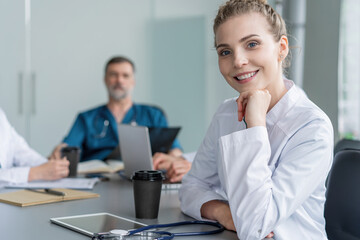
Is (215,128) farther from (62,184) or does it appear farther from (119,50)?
(119,50)

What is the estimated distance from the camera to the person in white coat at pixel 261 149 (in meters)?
1.15

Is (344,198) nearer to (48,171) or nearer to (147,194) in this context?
(147,194)

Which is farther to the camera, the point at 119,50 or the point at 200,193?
the point at 119,50

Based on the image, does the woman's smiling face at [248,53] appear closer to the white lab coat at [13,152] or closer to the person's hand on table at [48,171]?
the person's hand on table at [48,171]

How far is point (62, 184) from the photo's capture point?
1820 millimetres

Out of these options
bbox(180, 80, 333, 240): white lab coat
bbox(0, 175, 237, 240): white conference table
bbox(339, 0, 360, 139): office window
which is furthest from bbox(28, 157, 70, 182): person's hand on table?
bbox(339, 0, 360, 139): office window

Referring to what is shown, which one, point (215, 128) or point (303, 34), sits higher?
point (303, 34)

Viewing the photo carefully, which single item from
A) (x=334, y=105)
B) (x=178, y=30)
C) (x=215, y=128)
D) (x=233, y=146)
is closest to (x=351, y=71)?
(x=334, y=105)

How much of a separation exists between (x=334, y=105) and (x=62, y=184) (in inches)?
84.7

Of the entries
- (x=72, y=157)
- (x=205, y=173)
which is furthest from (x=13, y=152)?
(x=205, y=173)

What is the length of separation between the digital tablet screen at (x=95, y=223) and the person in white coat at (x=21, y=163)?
1.98ft

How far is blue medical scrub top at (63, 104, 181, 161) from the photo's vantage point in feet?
11.0

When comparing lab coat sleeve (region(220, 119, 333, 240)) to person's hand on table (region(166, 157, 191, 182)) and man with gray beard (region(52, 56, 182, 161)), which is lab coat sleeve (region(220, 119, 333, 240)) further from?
man with gray beard (region(52, 56, 182, 161))

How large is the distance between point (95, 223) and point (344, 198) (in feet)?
2.53
